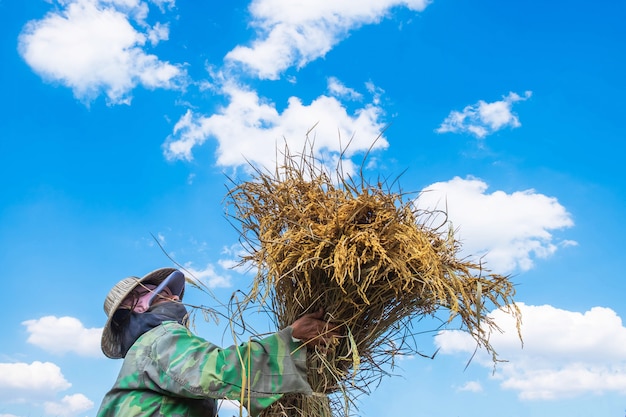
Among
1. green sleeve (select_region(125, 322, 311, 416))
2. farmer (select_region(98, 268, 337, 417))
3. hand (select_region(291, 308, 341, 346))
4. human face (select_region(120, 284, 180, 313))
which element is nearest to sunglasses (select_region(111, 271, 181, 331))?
human face (select_region(120, 284, 180, 313))

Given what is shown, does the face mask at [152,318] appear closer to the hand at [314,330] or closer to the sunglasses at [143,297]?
the sunglasses at [143,297]

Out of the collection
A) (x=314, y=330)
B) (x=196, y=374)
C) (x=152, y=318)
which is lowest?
(x=196, y=374)

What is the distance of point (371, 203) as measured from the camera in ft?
8.84

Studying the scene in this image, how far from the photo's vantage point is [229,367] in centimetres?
274

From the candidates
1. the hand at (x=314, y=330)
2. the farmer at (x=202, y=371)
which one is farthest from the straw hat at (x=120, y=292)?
the hand at (x=314, y=330)

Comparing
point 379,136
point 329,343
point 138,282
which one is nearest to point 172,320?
point 138,282

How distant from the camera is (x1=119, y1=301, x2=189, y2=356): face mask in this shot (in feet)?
10.0

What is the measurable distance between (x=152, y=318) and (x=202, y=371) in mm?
489

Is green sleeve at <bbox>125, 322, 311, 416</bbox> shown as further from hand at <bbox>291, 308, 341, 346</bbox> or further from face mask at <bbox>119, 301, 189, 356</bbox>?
face mask at <bbox>119, 301, 189, 356</bbox>

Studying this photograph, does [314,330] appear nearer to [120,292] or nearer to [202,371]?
[202,371]

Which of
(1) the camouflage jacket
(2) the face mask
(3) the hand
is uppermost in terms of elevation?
(2) the face mask

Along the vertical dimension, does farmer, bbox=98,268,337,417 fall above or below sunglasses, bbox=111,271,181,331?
below

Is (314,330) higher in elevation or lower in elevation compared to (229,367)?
higher

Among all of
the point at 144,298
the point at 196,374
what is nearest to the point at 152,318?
the point at 144,298
